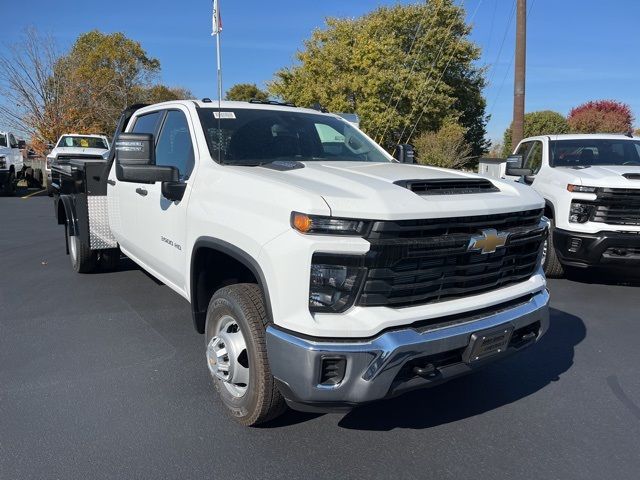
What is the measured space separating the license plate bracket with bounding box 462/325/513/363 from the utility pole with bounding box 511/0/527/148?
11856 mm

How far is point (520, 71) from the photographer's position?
45.8 feet

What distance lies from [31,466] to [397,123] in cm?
2624

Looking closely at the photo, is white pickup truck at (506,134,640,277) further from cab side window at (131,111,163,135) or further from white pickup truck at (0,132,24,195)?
white pickup truck at (0,132,24,195)

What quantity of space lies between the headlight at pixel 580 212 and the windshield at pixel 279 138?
2923 millimetres

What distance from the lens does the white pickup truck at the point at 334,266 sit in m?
2.61

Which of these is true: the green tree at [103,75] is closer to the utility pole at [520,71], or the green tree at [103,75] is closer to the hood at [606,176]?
the utility pole at [520,71]

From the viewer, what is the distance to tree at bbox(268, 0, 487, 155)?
27.4 m

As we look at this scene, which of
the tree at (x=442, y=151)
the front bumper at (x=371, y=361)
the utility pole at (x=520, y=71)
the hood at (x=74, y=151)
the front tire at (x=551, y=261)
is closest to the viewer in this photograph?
the front bumper at (x=371, y=361)

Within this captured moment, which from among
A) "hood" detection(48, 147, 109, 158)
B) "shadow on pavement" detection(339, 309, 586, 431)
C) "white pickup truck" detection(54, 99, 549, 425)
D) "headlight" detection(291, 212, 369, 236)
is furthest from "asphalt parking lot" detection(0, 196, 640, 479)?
"hood" detection(48, 147, 109, 158)

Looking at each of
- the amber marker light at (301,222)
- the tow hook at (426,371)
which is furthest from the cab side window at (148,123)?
the tow hook at (426,371)

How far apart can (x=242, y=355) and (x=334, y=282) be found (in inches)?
35.2

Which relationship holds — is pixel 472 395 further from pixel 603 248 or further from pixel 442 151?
pixel 442 151

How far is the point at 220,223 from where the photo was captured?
322 cm

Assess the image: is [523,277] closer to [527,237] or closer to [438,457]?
[527,237]
